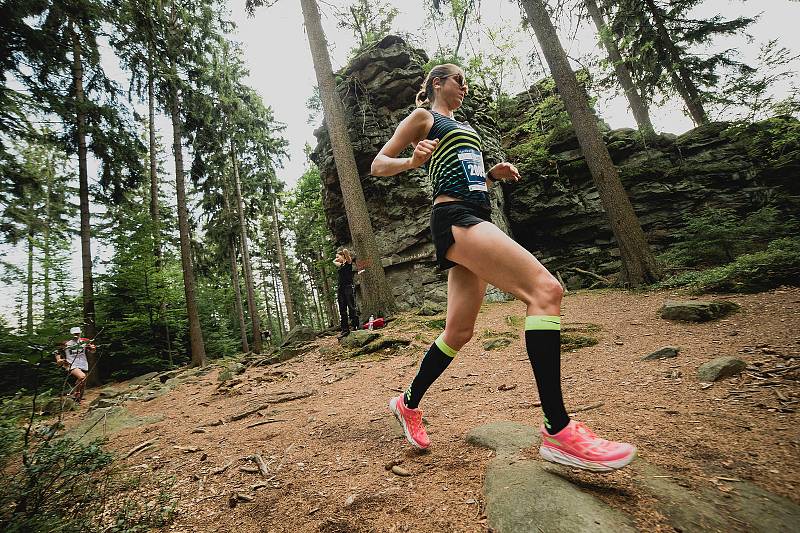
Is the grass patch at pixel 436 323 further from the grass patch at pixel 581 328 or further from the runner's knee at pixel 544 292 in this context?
the runner's knee at pixel 544 292

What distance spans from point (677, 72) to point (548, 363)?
16683 mm

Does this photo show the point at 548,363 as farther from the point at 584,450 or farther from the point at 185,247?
the point at 185,247

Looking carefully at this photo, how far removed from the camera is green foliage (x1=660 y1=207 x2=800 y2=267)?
8305 millimetres

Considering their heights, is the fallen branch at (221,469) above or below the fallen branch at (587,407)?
above

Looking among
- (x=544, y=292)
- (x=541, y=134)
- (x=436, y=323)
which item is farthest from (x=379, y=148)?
(x=544, y=292)

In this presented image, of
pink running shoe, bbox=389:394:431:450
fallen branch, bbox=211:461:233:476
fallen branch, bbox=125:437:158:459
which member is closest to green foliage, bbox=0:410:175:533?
fallen branch, bbox=211:461:233:476

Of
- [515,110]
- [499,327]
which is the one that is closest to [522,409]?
[499,327]

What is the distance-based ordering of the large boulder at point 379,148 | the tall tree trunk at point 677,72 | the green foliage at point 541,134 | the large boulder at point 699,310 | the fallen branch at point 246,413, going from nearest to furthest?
the fallen branch at point 246,413 → the large boulder at point 699,310 → the large boulder at point 379,148 → the tall tree trunk at point 677,72 → the green foliage at point 541,134

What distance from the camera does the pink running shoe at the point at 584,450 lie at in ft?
4.91

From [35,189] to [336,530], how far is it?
33.9 ft

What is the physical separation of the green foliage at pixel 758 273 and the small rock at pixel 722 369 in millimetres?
4341

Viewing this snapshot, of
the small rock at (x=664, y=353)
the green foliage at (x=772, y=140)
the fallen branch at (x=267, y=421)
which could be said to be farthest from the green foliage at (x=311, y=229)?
the green foliage at (x=772, y=140)

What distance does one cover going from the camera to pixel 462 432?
8.21ft

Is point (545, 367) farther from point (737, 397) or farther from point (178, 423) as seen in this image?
point (178, 423)
